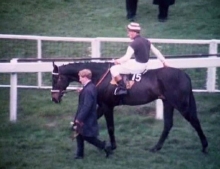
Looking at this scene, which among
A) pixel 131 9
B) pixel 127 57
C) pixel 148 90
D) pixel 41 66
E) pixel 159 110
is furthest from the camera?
pixel 131 9

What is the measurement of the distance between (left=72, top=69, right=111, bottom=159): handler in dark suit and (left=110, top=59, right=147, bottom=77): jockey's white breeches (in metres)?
0.58

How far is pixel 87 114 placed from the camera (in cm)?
916

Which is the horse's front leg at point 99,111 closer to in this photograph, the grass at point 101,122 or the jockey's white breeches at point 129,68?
the grass at point 101,122

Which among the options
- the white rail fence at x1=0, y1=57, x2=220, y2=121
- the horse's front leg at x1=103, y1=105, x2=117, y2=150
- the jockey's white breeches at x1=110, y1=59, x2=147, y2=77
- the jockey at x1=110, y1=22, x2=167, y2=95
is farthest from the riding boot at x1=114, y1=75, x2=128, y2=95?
the white rail fence at x1=0, y1=57, x2=220, y2=121

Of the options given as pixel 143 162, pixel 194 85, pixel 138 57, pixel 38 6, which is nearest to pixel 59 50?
pixel 194 85

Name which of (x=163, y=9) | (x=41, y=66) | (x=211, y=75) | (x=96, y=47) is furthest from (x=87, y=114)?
(x=163, y=9)

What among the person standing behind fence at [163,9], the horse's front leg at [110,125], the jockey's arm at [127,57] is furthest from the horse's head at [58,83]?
the person standing behind fence at [163,9]

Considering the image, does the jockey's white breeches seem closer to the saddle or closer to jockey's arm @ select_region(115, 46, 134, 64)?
the saddle

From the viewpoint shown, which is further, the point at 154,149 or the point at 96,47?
the point at 96,47

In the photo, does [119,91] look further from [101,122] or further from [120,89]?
[101,122]

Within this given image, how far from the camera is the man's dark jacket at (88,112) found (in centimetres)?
914

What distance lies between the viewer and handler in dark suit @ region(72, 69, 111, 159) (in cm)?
915

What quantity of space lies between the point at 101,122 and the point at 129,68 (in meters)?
1.67

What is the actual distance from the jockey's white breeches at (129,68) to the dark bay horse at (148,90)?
0.14 m
